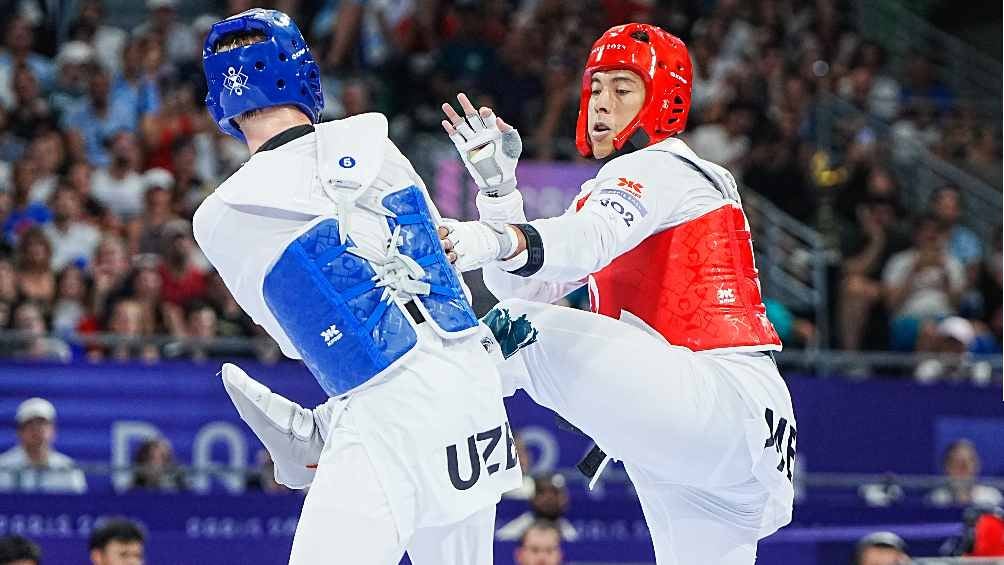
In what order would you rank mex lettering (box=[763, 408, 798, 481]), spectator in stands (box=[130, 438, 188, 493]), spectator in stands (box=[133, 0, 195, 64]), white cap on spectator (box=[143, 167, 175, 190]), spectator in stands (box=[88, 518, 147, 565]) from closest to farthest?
mex lettering (box=[763, 408, 798, 481])
spectator in stands (box=[88, 518, 147, 565])
spectator in stands (box=[130, 438, 188, 493])
white cap on spectator (box=[143, 167, 175, 190])
spectator in stands (box=[133, 0, 195, 64])

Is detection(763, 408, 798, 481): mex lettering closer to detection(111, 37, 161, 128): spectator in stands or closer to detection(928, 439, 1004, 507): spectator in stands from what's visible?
detection(928, 439, 1004, 507): spectator in stands

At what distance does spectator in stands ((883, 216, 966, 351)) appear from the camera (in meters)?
13.9

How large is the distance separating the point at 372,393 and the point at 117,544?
4.17 m

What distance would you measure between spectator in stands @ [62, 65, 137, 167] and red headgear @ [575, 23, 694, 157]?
27.4 feet

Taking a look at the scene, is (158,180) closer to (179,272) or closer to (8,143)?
(179,272)

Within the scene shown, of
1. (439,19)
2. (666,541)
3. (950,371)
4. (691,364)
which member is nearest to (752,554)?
(666,541)

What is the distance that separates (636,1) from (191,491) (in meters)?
8.96

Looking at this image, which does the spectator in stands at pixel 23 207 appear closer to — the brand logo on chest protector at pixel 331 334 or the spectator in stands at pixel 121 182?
the spectator in stands at pixel 121 182

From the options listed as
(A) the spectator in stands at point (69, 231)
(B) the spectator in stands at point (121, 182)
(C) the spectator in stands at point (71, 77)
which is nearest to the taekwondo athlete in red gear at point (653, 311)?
(A) the spectator in stands at point (69, 231)

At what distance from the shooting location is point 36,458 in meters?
10.6

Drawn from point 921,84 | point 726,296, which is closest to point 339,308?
point 726,296

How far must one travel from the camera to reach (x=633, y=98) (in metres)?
6.45

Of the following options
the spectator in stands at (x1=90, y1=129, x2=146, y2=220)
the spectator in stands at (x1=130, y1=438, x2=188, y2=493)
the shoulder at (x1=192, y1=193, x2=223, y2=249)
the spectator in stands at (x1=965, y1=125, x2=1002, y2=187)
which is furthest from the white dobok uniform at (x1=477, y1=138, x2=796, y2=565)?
the spectator in stands at (x1=965, y1=125, x2=1002, y2=187)

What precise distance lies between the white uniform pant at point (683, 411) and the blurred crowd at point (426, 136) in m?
5.54
